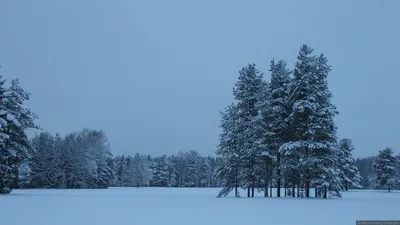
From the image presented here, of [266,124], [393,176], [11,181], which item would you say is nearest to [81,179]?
[11,181]

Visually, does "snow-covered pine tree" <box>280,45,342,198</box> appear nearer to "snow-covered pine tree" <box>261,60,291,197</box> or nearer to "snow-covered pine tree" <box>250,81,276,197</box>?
"snow-covered pine tree" <box>261,60,291,197</box>

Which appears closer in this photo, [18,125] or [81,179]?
[18,125]

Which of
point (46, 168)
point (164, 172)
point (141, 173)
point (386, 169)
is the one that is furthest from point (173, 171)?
point (386, 169)

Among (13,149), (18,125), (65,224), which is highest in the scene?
(18,125)

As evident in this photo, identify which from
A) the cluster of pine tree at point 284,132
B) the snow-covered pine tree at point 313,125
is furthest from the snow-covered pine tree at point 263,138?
the snow-covered pine tree at point 313,125

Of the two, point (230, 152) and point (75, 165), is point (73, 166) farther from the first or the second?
point (230, 152)

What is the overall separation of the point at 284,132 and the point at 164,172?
9268 centimetres

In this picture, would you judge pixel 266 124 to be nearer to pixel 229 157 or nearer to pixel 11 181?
pixel 229 157

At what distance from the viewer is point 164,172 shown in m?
128

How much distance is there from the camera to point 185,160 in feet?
439

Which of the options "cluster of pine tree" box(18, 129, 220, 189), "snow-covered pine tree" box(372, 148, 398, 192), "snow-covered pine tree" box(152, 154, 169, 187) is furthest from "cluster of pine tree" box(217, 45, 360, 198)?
"snow-covered pine tree" box(152, 154, 169, 187)

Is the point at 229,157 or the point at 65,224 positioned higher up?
the point at 229,157

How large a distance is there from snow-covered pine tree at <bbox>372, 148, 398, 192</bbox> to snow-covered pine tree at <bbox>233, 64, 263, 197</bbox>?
54682 mm

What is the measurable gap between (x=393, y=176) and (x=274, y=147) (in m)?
58.3
